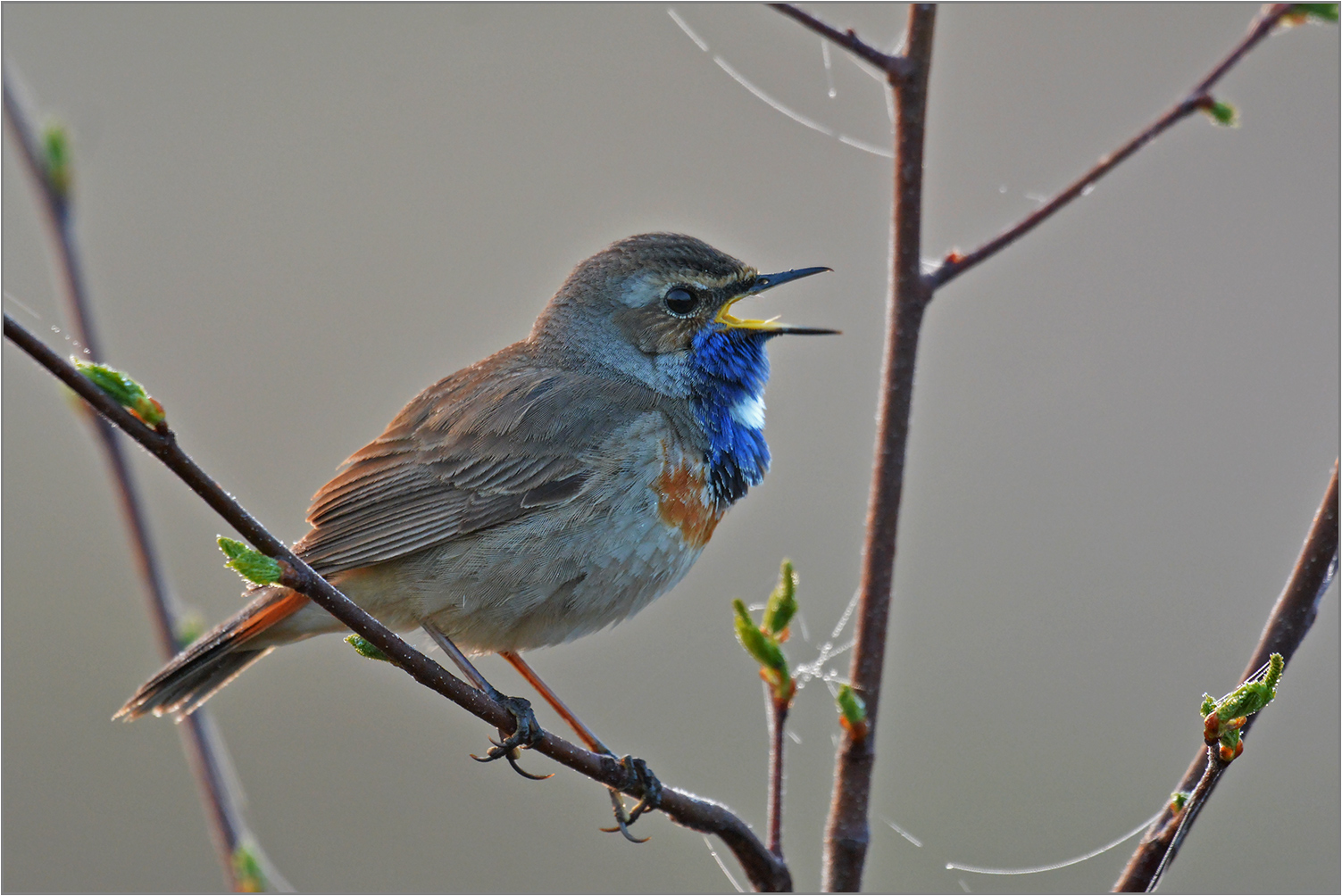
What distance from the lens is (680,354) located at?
402 cm

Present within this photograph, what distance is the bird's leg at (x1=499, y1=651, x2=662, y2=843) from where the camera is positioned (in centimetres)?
316

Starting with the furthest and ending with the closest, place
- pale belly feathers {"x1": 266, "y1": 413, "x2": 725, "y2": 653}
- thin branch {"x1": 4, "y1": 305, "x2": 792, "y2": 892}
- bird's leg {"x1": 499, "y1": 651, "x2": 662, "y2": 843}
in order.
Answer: pale belly feathers {"x1": 266, "y1": 413, "x2": 725, "y2": 653} → bird's leg {"x1": 499, "y1": 651, "x2": 662, "y2": 843} → thin branch {"x1": 4, "y1": 305, "x2": 792, "y2": 892}

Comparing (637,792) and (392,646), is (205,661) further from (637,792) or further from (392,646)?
(392,646)

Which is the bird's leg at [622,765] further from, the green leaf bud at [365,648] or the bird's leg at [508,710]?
the green leaf bud at [365,648]

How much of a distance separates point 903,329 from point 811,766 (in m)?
4.27

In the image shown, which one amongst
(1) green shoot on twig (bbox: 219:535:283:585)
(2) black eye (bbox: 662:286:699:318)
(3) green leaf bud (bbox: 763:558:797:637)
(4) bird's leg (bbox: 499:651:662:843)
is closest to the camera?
(1) green shoot on twig (bbox: 219:535:283:585)

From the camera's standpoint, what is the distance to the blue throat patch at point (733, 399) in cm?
386

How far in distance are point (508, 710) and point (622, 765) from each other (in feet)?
1.70

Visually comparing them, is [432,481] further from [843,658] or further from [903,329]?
[843,658]

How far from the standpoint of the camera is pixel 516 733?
301cm

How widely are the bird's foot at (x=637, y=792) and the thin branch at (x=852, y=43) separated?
1.67m

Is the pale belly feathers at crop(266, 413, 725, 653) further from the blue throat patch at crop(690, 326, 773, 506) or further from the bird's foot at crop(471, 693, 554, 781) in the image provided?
the bird's foot at crop(471, 693, 554, 781)

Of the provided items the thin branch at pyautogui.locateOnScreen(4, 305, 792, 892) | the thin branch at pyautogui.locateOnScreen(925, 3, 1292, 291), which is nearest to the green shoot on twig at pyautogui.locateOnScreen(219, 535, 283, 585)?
the thin branch at pyautogui.locateOnScreen(4, 305, 792, 892)

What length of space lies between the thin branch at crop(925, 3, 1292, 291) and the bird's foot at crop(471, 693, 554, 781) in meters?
1.43
